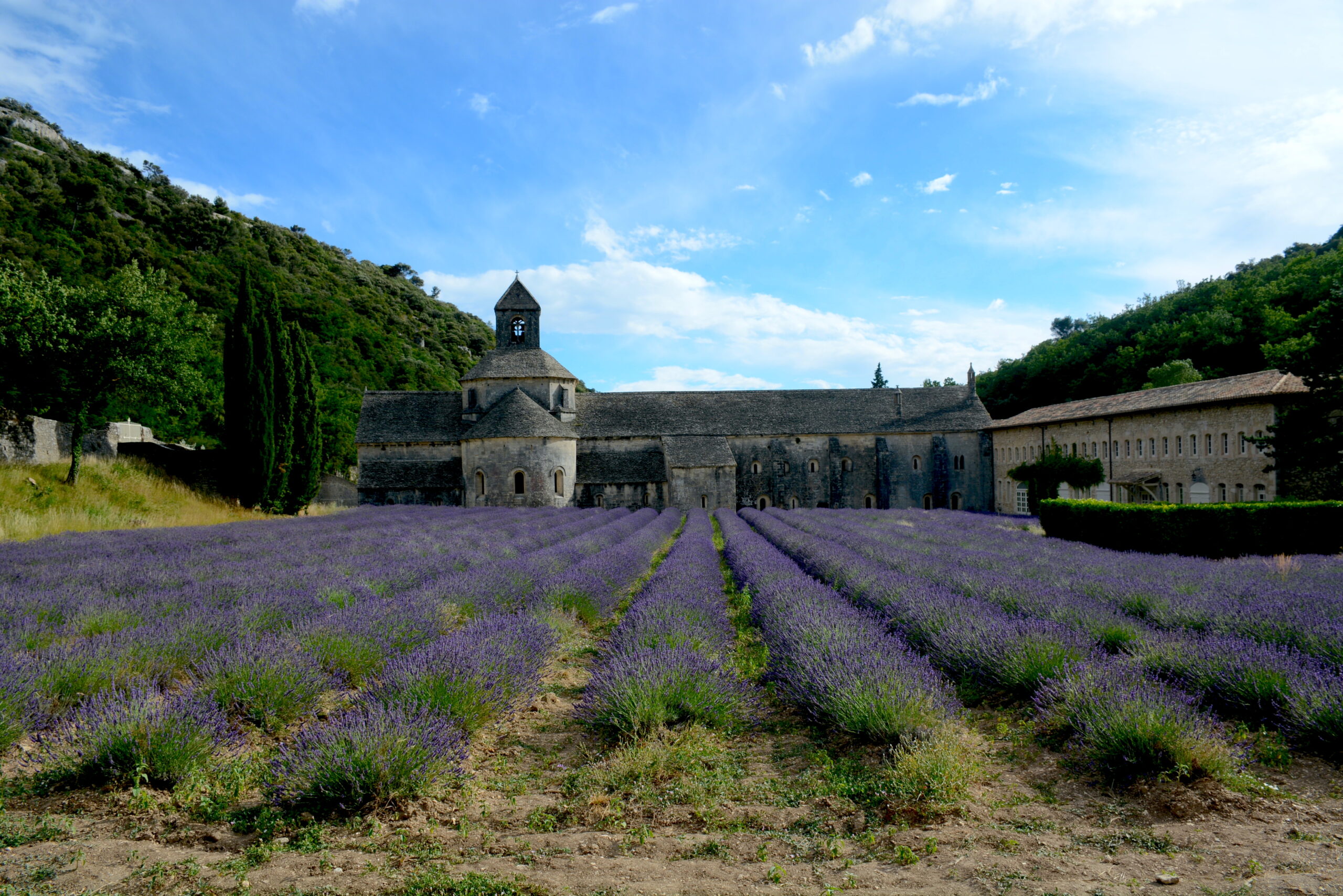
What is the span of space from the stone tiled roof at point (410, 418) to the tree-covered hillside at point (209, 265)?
11.1 ft

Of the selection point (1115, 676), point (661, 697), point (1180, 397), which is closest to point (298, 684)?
point (661, 697)

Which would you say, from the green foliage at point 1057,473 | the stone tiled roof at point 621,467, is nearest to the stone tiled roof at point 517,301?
the stone tiled roof at point 621,467

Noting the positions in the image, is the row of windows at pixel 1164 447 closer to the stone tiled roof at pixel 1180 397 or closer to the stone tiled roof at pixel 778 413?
the stone tiled roof at pixel 1180 397

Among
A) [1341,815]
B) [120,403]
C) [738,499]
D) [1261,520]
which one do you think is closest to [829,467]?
[738,499]

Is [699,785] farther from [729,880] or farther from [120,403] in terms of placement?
[120,403]

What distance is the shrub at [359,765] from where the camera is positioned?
3174 millimetres

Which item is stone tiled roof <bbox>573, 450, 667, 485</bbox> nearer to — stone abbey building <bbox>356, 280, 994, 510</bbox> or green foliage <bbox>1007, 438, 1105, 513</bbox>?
stone abbey building <bbox>356, 280, 994, 510</bbox>

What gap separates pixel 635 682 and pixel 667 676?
24 cm

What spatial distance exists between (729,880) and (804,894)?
0.31 m

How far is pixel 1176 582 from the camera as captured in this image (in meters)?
8.04

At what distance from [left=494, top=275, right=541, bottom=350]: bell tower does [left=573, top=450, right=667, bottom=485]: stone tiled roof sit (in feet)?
24.2

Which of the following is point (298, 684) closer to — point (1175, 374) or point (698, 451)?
point (698, 451)

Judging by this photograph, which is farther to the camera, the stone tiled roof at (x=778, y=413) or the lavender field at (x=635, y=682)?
the stone tiled roof at (x=778, y=413)

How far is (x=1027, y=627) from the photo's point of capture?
5496mm
